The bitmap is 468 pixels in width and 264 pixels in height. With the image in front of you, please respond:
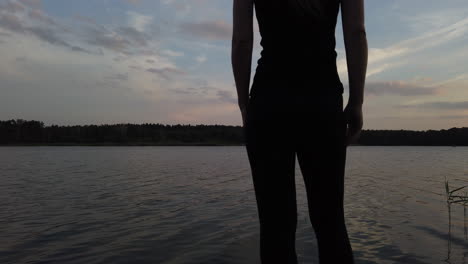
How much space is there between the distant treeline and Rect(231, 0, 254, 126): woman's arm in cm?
15448

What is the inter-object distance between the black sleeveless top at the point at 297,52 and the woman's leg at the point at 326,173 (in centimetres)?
18

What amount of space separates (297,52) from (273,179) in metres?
0.94

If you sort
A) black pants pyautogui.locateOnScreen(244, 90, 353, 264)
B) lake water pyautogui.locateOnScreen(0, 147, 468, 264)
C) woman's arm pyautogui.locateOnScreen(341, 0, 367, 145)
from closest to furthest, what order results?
black pants pyautogui.locateOnScreen(244, 90, 353, 264) → woman's arm pyautogui.locateOnScreen(341, 0, 367, 145) → lake water pyautogui.locateOnScreen(0, 147, 468, 264)

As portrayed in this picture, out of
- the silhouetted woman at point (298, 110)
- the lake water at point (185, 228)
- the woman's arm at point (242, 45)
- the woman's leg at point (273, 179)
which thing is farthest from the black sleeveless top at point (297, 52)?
the lake water at point (185, 228)

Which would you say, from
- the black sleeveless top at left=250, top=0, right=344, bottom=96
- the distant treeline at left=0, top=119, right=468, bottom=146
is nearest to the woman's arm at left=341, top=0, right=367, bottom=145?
the black sleeveless top at left=250, top=0, right=344, bottom=96

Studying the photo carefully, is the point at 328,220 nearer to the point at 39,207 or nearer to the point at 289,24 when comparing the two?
the point at 289,24

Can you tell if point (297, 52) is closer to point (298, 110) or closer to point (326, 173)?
point (298, 110)

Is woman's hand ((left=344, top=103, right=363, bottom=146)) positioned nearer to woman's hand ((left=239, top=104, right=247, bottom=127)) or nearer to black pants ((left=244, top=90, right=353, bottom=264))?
black pants ((left=244, top=90, right=353, bottom=264))

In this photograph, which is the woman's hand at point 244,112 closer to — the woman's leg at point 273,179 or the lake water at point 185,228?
the woman's leg at point 273,179

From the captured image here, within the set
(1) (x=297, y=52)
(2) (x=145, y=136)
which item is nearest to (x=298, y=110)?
(1) (x=297, y=52)

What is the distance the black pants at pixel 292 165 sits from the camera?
2363mm

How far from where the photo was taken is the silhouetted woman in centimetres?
238

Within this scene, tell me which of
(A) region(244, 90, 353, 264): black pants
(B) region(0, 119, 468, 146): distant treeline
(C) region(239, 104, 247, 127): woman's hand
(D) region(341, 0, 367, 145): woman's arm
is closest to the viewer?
(A) region(244, 90, 353, 264): black pants

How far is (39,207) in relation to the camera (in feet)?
44.2
